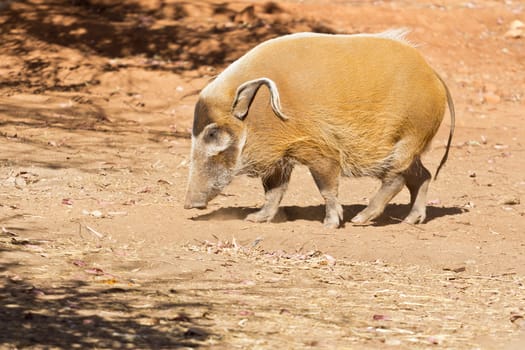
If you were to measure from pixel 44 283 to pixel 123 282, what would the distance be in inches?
17.1

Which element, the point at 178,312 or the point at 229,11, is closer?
the point at 178,312

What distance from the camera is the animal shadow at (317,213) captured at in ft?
27.8

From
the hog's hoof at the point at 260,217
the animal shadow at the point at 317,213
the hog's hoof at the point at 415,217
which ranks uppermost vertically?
the hog's hoof at the point at 260,217

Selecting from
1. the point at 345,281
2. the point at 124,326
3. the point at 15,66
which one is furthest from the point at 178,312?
the point at 15,66

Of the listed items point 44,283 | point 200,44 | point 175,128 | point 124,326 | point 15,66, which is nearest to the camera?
point 124,326

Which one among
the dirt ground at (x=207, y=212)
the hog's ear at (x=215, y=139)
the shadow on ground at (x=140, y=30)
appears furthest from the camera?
the shadow on ground at (x=140, y=30)

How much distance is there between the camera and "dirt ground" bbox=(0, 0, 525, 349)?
17.1 ft

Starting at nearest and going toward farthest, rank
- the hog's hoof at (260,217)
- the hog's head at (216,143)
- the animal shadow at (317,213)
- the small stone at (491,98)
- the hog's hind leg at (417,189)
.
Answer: the hog's head at (216,143), the hog's hoof at (260,217), the animal shadow at (317,213), the hog's hind leg at (417,189), the small stone at (491,98)

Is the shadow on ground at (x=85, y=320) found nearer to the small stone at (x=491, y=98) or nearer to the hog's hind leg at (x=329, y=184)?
the hog's hind leg at (x=329, y=184)

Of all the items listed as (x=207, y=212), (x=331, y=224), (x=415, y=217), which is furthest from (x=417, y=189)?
(x=207, y=212)

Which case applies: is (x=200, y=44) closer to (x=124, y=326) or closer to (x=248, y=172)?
(x=248, y=172)

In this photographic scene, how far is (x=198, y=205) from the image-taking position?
8.20m

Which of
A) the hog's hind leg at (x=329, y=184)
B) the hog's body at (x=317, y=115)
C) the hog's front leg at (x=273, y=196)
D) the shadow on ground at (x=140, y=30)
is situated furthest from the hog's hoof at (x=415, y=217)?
the shadow on ground at (x=140, y=30)

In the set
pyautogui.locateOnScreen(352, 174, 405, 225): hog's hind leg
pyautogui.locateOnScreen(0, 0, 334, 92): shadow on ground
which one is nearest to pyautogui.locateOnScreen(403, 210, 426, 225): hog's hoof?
pyautogui.locateOnScreen(352, 174, 405, 225): hog's hind leg
